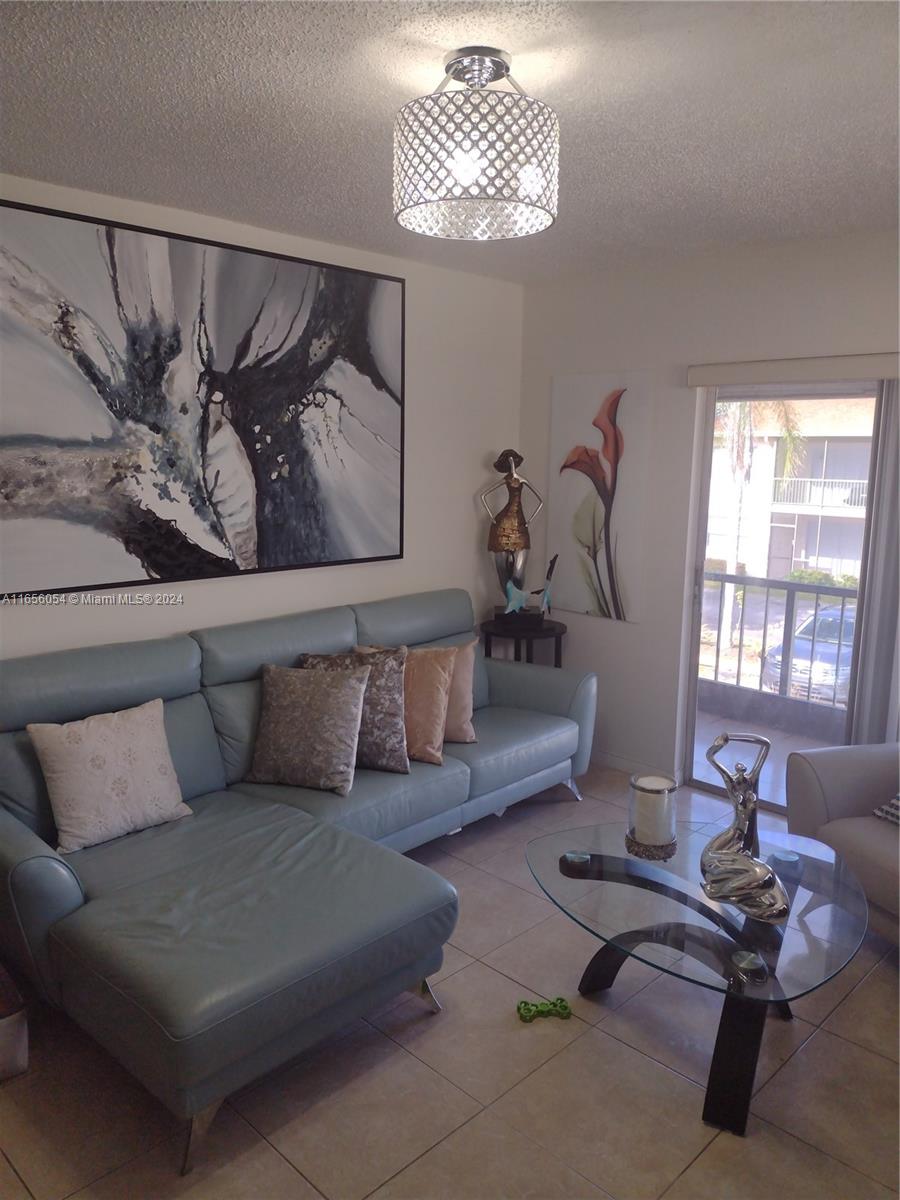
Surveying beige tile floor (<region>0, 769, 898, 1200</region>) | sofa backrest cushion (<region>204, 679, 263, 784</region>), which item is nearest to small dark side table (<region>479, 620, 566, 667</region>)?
sofa backrest cushion (<region>204, 679, 263, 784</region>)

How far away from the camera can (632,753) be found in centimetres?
455

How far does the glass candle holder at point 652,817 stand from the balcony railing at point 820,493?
1707 mm

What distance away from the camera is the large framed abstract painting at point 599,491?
4363 mm

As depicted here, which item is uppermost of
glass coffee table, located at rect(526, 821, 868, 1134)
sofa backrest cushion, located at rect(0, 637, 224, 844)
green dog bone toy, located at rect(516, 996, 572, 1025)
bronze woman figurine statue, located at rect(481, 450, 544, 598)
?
bronze woman figurine statue, located at rect(481, 450, 544, 598)

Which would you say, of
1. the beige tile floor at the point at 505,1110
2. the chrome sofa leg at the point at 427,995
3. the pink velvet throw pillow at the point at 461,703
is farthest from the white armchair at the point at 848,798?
the chrome sofa leg at the point at 427,995

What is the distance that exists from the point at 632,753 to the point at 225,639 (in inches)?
87.0

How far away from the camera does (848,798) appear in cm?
312

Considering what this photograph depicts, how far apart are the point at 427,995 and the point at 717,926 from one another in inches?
34.2

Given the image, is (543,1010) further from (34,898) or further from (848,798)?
(34,898)

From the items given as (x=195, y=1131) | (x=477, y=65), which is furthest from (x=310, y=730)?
(x=477, y=65)

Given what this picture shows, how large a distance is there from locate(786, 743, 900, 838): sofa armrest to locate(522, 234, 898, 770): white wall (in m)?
1.18

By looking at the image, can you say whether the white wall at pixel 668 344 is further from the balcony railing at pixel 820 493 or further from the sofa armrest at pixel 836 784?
the sofa armrest at pixel 836 784

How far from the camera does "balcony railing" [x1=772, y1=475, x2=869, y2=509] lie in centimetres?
374

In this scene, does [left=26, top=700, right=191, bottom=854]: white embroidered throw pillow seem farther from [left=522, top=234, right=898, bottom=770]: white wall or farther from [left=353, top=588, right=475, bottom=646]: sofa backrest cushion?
[left=522, top=234, right=898, bottom=770]: white wall
